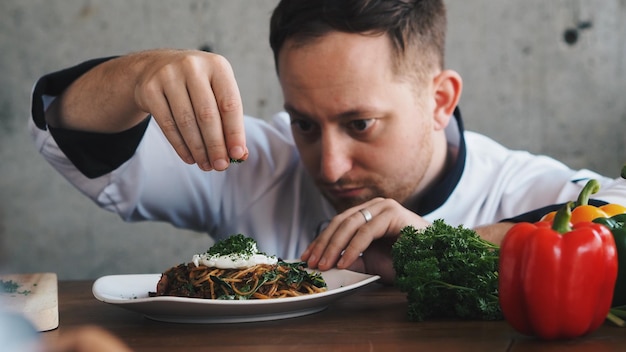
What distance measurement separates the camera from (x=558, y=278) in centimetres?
110

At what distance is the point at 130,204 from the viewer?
2434 mm

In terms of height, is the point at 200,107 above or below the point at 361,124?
above

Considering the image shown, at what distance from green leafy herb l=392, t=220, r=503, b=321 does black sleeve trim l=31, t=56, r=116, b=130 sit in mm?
1142

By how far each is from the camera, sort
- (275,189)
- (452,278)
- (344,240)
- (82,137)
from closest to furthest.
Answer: (452,278)
(344,240)
(82,137)
(275,189)

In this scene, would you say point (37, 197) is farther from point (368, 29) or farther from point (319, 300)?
point (319, 300)

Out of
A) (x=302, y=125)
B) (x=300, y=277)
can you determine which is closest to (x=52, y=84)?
(x=302, y=125)

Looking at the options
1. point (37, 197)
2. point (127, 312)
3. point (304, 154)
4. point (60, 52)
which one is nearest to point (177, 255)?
point (37, 197)

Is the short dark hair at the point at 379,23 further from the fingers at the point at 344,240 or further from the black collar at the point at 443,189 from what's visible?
the fingers at the point at 344,240

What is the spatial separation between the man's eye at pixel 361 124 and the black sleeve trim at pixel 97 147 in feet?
1.86

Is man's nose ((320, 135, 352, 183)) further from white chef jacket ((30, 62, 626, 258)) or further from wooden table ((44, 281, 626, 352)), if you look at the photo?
wooden table ((44, 281, 626, 352))

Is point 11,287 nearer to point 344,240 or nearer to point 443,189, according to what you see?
point 344,240

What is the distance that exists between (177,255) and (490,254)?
277 centimetres

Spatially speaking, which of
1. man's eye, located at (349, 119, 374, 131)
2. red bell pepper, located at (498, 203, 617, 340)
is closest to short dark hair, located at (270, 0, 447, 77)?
man's eye, located at (349, 119, 374, 131)

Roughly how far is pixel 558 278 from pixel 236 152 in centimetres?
59
